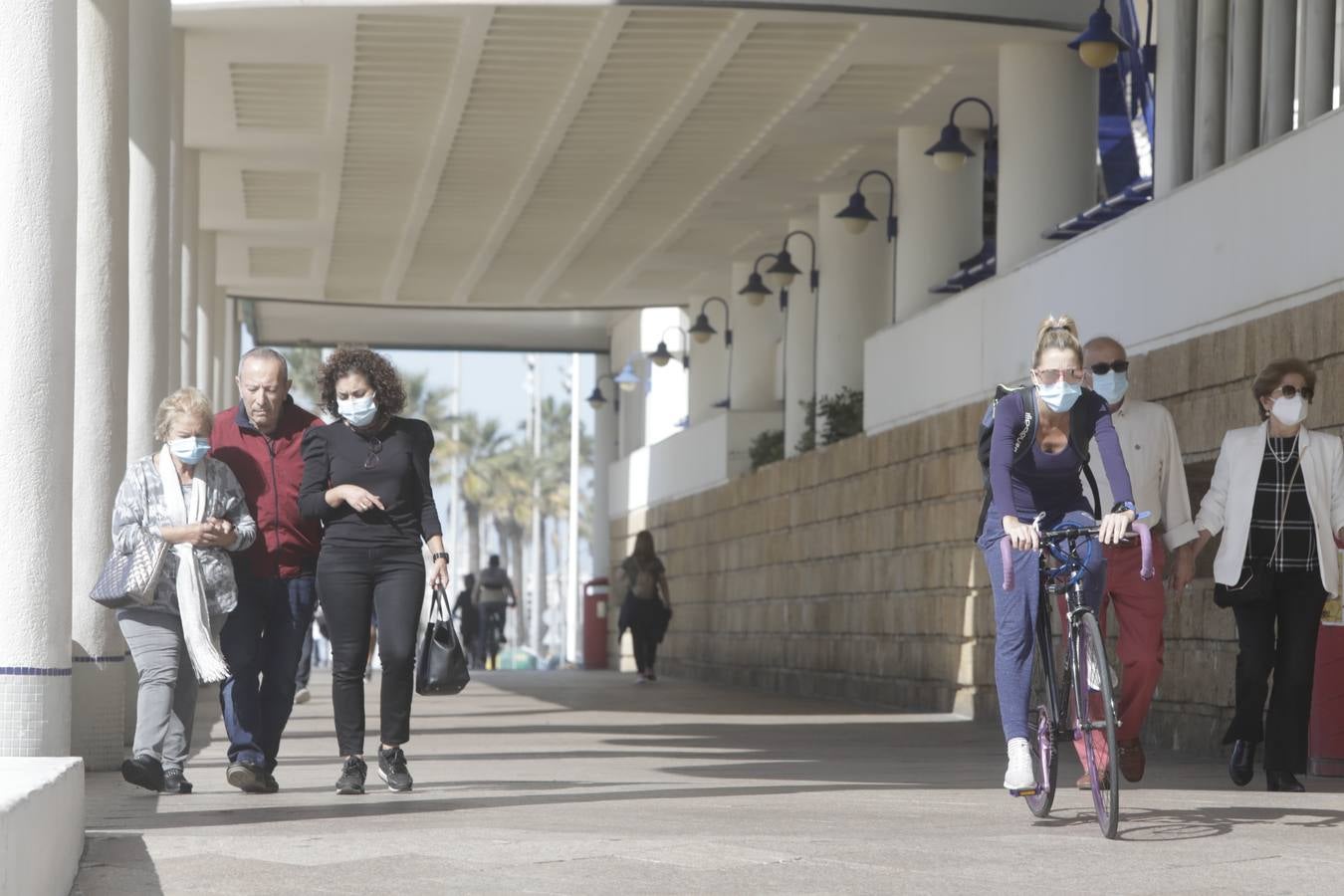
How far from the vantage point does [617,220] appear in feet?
89.1

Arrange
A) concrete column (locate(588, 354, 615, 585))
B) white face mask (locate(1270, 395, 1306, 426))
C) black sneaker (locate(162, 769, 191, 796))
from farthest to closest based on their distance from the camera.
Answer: concrete column (locate(588, 354, 615, 585)) < white face mask (locate(1270, 395, 1306, 426)) < black sneaker (locate(162, 769, 191, 796))

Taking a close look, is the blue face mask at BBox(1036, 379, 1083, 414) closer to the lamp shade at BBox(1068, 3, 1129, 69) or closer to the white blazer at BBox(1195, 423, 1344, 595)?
the white blazer at BBox(1195, 423, 1344, 595)

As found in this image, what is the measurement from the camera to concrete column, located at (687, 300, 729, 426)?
111ft

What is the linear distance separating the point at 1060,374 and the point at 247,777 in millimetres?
3881

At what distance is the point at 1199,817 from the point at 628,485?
1217 inches

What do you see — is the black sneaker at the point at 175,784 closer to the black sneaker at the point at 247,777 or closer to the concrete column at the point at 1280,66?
the black sneaker at the point at 247,777

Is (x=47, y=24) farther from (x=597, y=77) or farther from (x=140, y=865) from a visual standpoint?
(x=597, y=77)

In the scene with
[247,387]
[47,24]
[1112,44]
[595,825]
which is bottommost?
[595,825]

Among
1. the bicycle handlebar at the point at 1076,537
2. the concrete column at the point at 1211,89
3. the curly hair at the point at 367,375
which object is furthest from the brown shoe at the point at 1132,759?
the concrete column at the point at 1211,89

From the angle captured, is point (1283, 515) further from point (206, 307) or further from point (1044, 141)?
point (206, 307)

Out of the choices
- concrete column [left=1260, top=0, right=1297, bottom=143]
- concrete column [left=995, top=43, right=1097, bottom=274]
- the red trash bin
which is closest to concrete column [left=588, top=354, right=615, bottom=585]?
the red trash bin

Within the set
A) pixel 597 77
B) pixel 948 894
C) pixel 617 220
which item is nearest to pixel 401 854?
pixel 948 894

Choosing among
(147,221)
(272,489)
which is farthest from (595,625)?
(272,489)

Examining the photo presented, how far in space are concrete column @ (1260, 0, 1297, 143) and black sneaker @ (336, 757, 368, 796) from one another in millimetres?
6902
